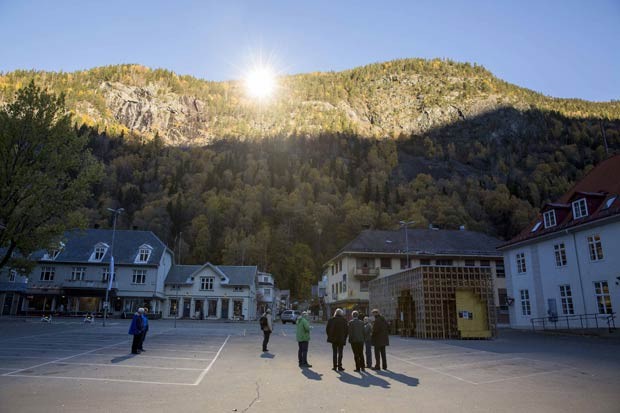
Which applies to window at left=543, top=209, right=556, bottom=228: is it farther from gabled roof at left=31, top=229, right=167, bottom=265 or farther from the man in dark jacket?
gabled roof at left=31, top=229, right=167, bottom=265

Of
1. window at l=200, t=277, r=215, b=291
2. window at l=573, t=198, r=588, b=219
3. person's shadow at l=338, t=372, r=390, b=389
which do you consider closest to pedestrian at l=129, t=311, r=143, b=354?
person's shadow at l=338, t=372, r=390, b=389

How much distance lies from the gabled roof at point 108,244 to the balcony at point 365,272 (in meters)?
26.5

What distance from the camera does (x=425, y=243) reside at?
52.4 m

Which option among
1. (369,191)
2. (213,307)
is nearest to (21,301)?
(213,307)

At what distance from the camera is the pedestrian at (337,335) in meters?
12.1

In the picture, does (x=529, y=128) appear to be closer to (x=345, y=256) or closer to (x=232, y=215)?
(x=232, y=215)

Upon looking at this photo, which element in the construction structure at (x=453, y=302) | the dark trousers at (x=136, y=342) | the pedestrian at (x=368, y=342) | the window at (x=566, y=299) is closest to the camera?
the pedestrian at (x=368, y=342)

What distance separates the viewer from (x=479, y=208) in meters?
121

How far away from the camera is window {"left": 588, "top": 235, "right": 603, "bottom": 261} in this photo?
26.1 metres

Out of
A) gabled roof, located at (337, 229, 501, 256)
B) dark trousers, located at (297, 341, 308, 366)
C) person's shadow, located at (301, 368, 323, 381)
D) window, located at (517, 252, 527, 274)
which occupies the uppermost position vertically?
gabled roof, located at (337, 229, 501, 256)

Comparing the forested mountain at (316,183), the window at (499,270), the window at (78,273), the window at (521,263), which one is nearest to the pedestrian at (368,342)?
the window at (521,263)

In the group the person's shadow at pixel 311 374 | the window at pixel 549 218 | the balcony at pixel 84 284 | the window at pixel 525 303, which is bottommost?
the person's shadow at pixel 311 374

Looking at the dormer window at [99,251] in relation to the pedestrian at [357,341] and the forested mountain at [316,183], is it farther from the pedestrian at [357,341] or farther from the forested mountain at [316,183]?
the pedestrian at [357,341]

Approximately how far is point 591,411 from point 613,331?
2021 cm
